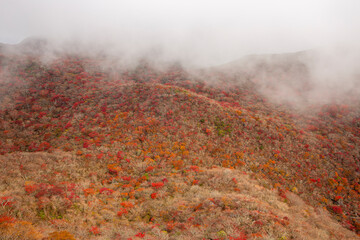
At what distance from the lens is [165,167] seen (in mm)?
19250

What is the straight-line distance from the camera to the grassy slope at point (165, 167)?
10.2 metres

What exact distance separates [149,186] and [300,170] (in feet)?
62.3

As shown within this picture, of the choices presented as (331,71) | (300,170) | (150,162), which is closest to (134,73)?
(150,162)

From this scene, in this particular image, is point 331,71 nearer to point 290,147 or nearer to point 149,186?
point 290,147

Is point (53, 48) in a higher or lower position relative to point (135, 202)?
higher

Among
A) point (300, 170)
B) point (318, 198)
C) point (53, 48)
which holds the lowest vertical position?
point (318, 198)

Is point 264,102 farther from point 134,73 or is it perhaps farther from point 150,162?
point 134,73

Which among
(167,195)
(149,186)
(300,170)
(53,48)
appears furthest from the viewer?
(53,48)

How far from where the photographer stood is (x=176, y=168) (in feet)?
63.3

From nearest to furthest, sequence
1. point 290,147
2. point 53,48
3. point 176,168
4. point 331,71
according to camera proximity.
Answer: point 176,168
point 290,147
point 331,71
point 53,48

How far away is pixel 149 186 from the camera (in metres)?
16.2

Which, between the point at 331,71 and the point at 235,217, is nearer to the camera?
the point at 235,217

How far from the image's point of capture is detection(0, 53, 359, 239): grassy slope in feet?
33.6

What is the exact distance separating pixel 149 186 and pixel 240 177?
31.7 ft
